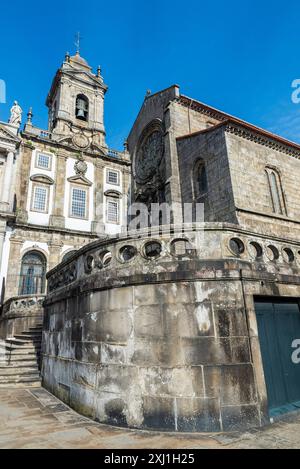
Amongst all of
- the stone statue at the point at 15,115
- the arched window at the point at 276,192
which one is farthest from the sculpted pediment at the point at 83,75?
the arched window at the point at 276,192

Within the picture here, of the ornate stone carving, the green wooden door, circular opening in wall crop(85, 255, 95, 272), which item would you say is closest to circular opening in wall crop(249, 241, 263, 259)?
the green wooden door

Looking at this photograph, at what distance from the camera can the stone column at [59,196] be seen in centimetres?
2277

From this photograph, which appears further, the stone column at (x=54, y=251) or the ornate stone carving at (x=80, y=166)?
the ornate stone carving at (x=80, y=166)

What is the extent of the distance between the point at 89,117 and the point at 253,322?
29.6m

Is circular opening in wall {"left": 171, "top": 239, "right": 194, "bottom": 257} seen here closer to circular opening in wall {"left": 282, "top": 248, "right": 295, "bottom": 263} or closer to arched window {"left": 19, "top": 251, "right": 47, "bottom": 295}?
circular opening in wall {"left": 282, "top": 248, "right": 295, "bottom": 263}

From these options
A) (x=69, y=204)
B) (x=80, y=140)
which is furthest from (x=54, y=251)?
(x=80, y=140)

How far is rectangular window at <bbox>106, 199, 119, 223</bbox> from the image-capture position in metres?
25.6

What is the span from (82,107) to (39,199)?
1274 centimetres

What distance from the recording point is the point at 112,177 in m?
27.1

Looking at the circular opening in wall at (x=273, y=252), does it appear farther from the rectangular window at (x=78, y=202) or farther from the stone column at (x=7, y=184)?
the rectangular window at (x=78, y=202)

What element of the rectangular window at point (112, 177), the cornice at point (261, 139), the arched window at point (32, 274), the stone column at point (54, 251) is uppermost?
the rectangular window at point (112, 177)

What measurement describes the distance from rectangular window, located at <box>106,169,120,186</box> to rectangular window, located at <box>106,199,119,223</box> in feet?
6.62

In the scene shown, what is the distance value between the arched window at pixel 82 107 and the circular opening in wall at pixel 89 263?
2694 centimetres

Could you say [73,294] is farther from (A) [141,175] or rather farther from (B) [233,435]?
(A) [141,175]
